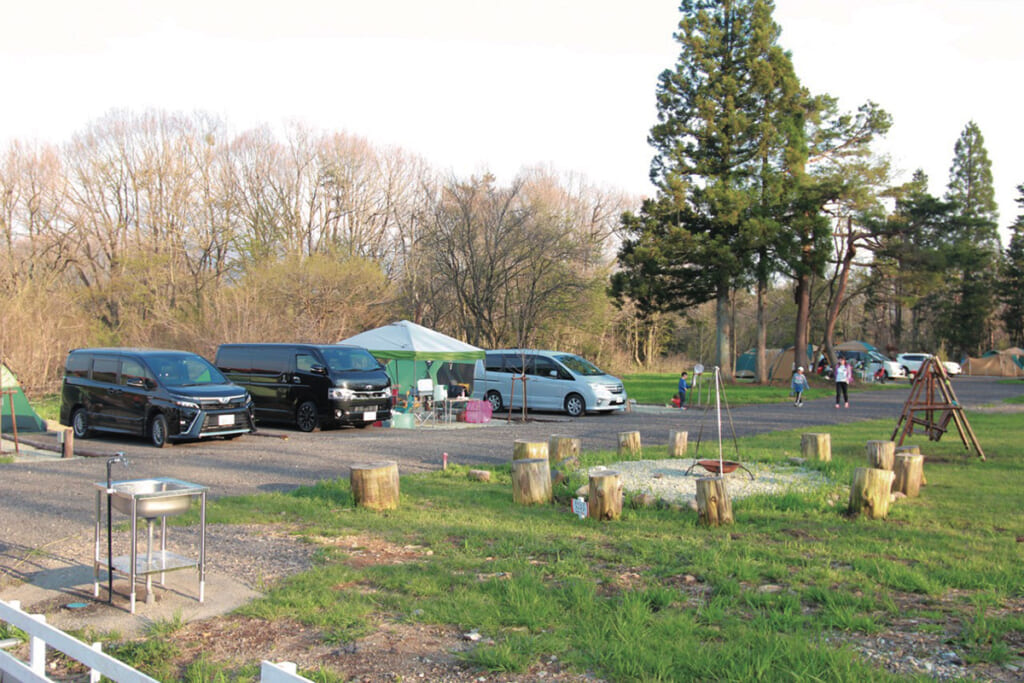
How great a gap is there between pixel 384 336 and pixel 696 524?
13.7 metres

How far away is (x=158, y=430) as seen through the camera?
1392cm

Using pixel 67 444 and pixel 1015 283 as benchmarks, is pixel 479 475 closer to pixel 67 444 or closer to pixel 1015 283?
pixel 67 444

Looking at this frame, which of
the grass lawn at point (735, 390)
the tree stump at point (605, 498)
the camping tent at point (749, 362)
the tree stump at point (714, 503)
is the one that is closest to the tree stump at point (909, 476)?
the tree stump at point (714, 503)

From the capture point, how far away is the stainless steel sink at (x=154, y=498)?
16.8 feet

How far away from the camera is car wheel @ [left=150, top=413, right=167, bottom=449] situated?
1386 cm

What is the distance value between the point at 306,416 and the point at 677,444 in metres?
8.15

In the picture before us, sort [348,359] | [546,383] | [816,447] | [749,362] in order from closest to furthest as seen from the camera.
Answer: [816,447] → [348,359] → [546,383] → [749,362]

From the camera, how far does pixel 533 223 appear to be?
114 ft

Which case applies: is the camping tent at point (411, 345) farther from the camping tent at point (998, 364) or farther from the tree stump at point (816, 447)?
the camping tent at point (998, 364)

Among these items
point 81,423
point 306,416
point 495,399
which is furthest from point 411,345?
point 81,423

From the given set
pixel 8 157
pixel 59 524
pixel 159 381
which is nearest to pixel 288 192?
pixel 8 157

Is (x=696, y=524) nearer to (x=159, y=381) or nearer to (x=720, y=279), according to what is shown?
(x=159, y=381)

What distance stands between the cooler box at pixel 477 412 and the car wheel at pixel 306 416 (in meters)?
4.05

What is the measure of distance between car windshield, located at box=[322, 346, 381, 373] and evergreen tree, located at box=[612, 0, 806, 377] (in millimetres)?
18167
